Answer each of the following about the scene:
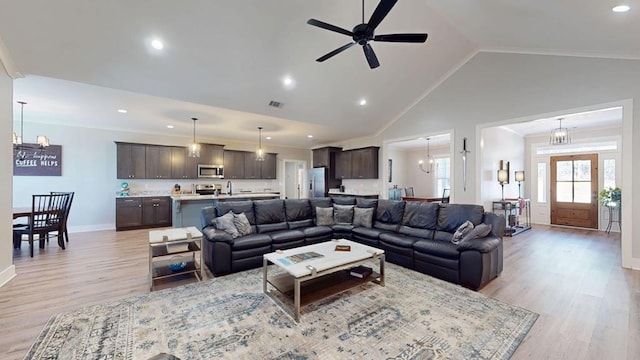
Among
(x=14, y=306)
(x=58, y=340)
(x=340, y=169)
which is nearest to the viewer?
(x=58, y=340)

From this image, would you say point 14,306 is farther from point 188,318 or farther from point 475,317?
point 475,317

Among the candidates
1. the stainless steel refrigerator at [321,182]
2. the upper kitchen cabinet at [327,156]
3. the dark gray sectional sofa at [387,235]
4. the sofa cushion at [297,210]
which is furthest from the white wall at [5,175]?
the upper kitchen cabinet at [327,156]

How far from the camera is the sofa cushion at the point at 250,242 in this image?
3.64 m

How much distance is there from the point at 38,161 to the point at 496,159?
1124cm

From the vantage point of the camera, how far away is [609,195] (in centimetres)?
622

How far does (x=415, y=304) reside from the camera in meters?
2.73

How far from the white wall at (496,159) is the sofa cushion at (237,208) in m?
4.74

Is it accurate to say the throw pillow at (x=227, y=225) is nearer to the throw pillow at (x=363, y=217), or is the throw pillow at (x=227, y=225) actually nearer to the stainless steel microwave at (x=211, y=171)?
the throw pillow at (x=363, y=217)

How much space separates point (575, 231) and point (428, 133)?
459 centimetres

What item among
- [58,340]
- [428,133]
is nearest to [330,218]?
[428,133]

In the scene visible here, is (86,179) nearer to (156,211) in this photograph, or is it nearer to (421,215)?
(156,211)

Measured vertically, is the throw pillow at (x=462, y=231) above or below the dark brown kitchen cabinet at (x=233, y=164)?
below

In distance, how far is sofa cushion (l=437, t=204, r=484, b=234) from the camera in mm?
3835

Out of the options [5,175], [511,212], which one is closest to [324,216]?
[5,175]
